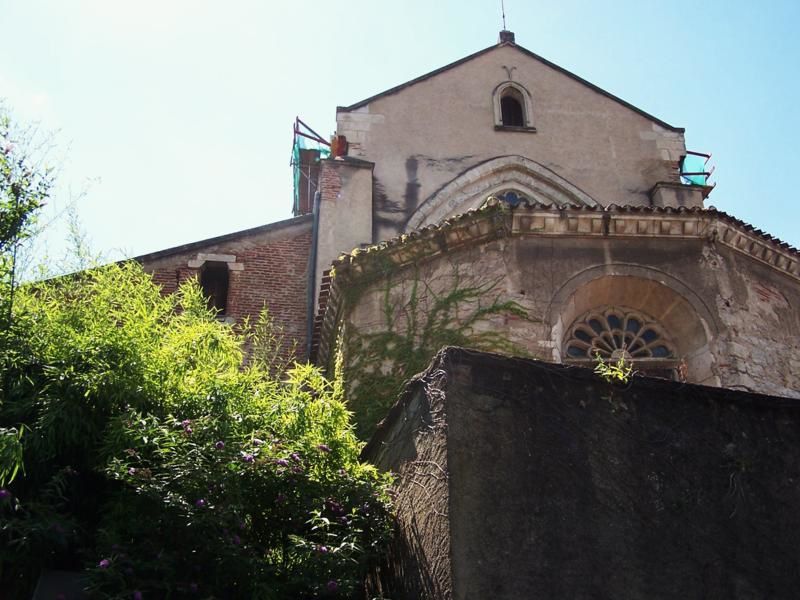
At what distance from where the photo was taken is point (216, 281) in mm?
15117

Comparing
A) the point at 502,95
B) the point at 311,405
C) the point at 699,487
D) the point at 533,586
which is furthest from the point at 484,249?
the point at 502,95

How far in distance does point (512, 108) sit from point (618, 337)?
821cm

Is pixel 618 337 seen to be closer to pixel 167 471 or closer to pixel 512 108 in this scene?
pixel 167 471

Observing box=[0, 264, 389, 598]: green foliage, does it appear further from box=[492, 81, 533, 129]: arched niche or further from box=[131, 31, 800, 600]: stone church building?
box=[492, 81, 533, 129]: arched niche

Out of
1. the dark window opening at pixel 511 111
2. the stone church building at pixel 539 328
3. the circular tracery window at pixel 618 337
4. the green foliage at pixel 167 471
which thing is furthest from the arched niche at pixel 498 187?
the green foliage at pixel 167 471

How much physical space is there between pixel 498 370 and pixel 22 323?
3.82 m

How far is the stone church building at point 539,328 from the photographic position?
18.3ft

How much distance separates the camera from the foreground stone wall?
540 cm

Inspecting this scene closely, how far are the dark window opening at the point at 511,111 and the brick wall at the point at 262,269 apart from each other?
4657mm

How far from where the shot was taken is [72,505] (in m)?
6.34

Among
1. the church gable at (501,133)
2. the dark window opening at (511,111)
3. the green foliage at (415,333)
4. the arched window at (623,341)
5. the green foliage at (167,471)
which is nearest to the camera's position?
the green foliage at (167,471)

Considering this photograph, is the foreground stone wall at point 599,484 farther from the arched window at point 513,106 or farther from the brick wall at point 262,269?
the arched window at point 513,106

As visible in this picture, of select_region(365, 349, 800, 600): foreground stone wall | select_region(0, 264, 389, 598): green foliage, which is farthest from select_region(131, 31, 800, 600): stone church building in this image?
select_region(0, 264, 389, 598): green foliage

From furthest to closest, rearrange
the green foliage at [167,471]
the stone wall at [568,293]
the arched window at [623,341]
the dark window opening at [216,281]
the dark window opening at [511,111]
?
the dark window opening at [511,111], the dark window opening at [216,281], the arched window at [623,341], the stone wall at [568,293], the green foliage at [167,471]
